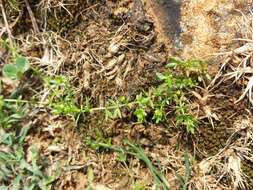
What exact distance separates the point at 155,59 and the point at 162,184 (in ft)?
2.18

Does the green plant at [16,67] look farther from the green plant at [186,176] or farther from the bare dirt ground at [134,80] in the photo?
the green plant at [186,176]

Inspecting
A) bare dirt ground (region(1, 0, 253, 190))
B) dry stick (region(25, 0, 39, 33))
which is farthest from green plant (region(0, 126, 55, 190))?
dry stick (region(25, 0, 39, 33))

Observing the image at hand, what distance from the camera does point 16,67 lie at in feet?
8.21

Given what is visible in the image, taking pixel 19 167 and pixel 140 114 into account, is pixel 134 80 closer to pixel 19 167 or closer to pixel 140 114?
pixel 140 114

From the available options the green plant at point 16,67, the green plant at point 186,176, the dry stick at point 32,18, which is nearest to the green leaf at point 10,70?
the green plant at point 16,67

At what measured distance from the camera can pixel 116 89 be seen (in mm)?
2451

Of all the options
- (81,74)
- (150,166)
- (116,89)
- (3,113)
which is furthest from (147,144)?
(3,113)

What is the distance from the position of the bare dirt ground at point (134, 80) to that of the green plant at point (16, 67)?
0.06 m

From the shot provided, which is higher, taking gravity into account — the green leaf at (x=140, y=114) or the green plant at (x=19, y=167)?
the green leaf at (x=140, y=114)

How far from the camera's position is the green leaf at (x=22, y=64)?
2486 mm

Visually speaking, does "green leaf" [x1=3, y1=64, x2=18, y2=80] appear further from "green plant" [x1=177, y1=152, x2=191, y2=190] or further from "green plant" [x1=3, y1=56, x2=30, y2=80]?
"green plant" [x1=177, y1=152, x2=191, y2=190]

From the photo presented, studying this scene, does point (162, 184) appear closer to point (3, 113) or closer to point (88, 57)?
point (88, 57)

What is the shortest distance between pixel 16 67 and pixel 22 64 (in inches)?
1.6

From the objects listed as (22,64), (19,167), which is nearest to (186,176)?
(19,167)
